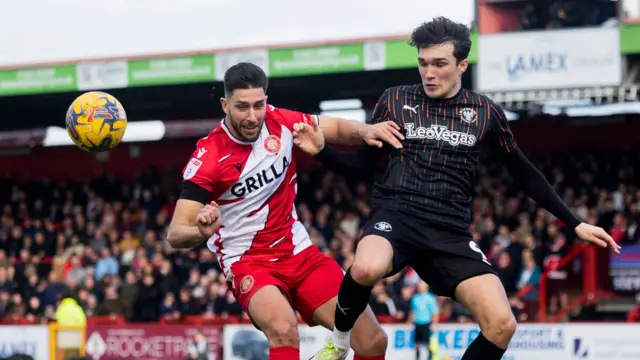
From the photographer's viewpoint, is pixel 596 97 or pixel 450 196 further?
pixel 596 97

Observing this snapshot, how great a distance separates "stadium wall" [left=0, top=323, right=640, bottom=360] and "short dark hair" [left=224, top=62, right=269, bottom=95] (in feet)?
28.6

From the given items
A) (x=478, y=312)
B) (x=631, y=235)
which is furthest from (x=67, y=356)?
(x=478, y=312)

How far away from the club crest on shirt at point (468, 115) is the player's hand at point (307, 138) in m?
0.97

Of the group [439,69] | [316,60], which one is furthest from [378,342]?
[316,60]

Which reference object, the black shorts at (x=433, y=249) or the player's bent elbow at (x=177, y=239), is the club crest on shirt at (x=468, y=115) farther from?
the player's bent elbow at (x=177, y=239)

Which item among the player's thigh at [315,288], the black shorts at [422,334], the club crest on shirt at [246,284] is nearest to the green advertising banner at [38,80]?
the black shorts at [422,334]

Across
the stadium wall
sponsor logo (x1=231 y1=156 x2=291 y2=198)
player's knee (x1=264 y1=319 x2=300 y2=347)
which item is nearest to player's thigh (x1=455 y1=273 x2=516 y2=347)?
player's knee (x1=264 y1=319 x2=300 y2=347)

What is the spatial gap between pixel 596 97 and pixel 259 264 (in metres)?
12.8

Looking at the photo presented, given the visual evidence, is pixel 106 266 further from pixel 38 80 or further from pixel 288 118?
pixel 288 118

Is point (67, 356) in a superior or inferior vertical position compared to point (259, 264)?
inferior

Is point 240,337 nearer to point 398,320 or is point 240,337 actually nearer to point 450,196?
point 398,320

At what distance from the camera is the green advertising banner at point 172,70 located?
21.4 metres

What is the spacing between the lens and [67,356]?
17.7 meters

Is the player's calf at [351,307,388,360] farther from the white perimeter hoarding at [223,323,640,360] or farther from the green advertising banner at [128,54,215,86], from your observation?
the green advertising banner at [128,54,215,86]
